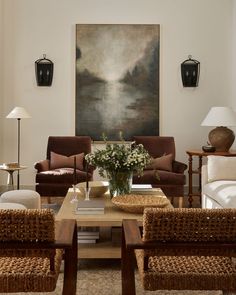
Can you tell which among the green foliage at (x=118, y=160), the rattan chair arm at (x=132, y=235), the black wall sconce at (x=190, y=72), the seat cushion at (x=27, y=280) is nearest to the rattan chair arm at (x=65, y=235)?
the seat cushion at (x=27, y=280)

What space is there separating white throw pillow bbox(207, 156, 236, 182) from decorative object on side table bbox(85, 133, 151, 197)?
50.9 inches

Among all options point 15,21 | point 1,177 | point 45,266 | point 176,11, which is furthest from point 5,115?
point 45,266

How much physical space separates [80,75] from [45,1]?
4.15ft

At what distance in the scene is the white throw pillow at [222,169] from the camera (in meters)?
5.60

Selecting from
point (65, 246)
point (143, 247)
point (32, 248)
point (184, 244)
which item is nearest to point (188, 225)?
point (184, 244)

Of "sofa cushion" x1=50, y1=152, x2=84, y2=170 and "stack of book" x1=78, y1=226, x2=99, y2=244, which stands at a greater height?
"sofa cushion" x1=50, y1=152, x2=84, y2=170

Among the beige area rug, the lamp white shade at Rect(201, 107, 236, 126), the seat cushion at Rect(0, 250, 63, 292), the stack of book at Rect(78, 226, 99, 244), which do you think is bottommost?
the beige area rug

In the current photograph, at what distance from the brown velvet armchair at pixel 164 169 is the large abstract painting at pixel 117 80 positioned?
660 mm

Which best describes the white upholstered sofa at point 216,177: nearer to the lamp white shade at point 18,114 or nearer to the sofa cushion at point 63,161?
the sofa cushion at point 63,161

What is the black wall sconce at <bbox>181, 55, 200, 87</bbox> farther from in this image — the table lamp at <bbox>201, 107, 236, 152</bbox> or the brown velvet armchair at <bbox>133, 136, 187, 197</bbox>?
the brown velvet armchair at <bbox>133, 136, 187, 197</bbox>

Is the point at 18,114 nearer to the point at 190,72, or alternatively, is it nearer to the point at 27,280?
the point at 190,72

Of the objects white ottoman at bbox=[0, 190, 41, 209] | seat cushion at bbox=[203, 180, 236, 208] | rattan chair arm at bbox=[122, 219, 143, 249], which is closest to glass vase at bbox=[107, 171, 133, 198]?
white ottoman at bbox=[0, 190, 41, 209]

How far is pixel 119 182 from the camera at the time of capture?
463cm

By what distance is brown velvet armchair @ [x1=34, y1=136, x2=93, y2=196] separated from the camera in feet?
20.4
